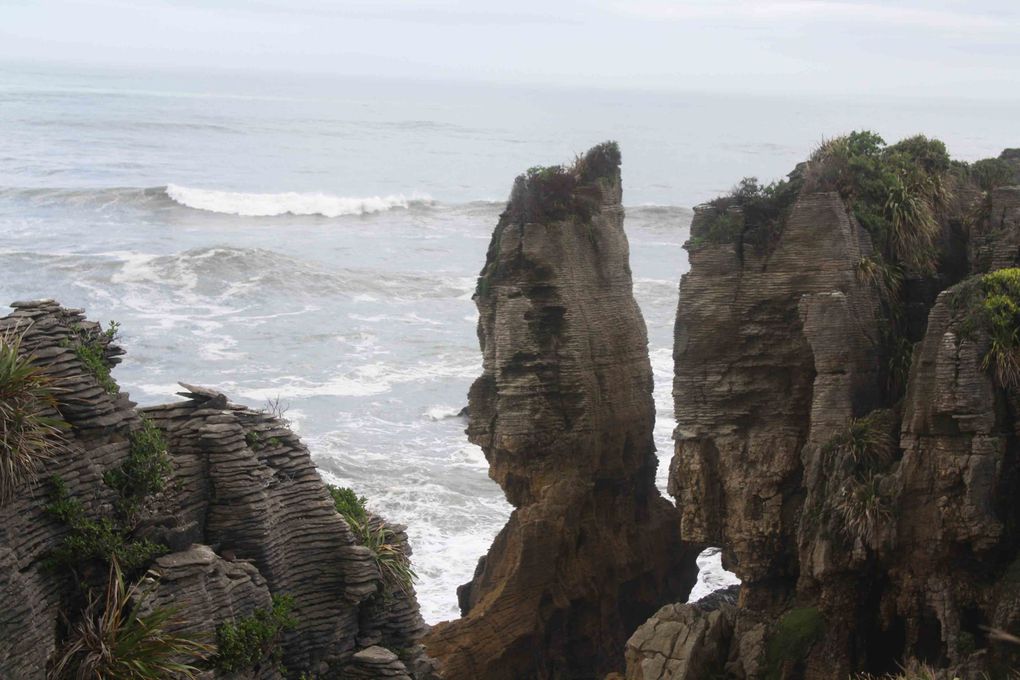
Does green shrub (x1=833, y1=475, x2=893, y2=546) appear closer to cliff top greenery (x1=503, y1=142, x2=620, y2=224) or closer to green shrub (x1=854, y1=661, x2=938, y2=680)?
green shrub (x1=854, y1=661, x2=938, y2=680)

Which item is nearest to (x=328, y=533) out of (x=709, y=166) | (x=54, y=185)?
(x=54, y=185)

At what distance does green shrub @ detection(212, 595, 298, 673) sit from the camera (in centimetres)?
1138

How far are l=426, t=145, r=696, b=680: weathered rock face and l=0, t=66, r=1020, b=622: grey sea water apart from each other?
9.94ft

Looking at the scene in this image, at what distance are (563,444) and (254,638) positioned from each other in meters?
9.94

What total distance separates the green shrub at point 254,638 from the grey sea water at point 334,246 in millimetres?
11721

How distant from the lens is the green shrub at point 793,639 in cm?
1806

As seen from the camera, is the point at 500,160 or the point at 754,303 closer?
the point at 754,303

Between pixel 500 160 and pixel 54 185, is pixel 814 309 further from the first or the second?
pixel 500 160

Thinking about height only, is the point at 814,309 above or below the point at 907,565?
above

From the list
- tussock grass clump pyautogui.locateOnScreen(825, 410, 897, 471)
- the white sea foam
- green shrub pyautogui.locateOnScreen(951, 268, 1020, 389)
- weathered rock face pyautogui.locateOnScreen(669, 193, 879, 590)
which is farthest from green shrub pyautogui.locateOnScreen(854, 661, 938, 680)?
the white sea foam

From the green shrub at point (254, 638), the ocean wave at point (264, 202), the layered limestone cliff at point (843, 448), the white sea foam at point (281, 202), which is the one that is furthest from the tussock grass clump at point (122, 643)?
the white sea foam at point (281, 202)

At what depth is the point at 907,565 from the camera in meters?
17.2

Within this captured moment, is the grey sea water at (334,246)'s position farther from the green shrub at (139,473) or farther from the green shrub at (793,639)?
the green shrub at (139,473)

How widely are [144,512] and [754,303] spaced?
34.3 ft
